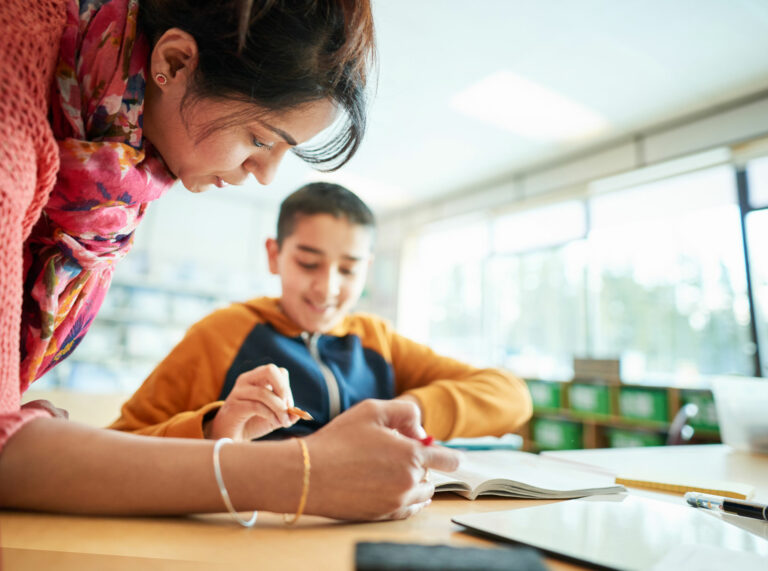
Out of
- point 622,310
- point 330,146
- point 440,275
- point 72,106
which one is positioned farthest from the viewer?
point 440,275

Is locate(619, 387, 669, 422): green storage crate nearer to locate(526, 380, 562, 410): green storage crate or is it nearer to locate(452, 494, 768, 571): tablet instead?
locate(526, 380, 562, 410): green storage crate

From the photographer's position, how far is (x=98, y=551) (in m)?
0.33

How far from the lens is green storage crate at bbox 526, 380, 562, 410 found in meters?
3.68

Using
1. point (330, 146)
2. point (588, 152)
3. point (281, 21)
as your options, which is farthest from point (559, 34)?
point (281, 21)

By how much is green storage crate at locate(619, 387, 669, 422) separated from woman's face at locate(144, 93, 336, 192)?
10.3 feet

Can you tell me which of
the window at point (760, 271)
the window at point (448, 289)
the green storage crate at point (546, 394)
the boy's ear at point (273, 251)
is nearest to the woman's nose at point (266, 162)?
the boy's ear at point (273, 251)

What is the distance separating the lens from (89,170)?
532 millimetres

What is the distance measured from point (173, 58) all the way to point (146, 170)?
14 cm

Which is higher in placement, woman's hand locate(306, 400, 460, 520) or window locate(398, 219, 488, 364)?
window locate(398, 219, 488, 364)

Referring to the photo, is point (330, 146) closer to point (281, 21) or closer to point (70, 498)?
point (281, 21)

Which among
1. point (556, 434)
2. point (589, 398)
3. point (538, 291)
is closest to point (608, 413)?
point (589, 398)

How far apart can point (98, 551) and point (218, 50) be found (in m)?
0.49

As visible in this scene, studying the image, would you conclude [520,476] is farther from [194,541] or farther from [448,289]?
[448,289]

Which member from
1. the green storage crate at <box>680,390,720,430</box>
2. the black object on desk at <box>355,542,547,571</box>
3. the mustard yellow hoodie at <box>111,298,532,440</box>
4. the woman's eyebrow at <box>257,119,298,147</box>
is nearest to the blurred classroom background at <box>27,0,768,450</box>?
the green storage crate at <box>680,390,720,430</box>
